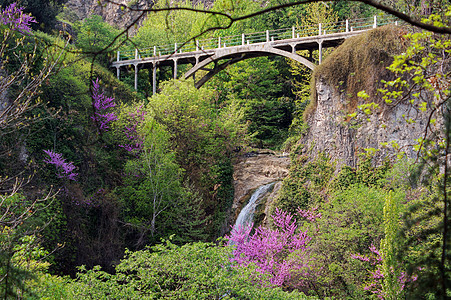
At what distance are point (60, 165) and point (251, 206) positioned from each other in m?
7.05

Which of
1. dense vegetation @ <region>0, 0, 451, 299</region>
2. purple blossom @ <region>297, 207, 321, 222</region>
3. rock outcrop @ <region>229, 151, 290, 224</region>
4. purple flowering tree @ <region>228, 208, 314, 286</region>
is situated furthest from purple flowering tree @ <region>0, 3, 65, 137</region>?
rock outcrop @ <region>229, 151, 290, 224</region>

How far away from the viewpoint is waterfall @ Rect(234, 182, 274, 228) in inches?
573

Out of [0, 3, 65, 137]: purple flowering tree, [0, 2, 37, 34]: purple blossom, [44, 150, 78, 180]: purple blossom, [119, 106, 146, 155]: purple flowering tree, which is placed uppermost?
[0, 2, 37, 34]: purple blossom

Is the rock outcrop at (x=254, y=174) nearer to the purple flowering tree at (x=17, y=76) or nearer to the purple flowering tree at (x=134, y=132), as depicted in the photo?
the purple flowering tree at (x=134, y=132)

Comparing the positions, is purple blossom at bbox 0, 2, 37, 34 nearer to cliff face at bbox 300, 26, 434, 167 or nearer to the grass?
cliff face at bbox 300, 26, 434, 167

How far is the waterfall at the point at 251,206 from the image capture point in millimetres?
14545

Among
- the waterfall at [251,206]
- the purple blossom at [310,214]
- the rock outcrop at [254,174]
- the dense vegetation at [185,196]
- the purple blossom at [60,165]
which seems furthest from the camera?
the rock outcrop at [254,174]

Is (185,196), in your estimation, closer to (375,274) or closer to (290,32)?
(375,274)

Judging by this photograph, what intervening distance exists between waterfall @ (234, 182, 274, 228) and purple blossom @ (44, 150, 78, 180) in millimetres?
6139

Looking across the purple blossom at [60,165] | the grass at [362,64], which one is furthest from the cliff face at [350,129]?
the purple blossom at [60,165]

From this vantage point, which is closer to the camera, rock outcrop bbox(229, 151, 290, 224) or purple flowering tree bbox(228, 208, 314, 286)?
purple flowering tree bbox(228, 208, 314, 286)

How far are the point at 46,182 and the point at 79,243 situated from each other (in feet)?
7.69

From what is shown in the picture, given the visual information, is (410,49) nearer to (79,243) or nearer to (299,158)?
(299,158)

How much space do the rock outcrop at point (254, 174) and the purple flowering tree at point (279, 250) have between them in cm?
208
